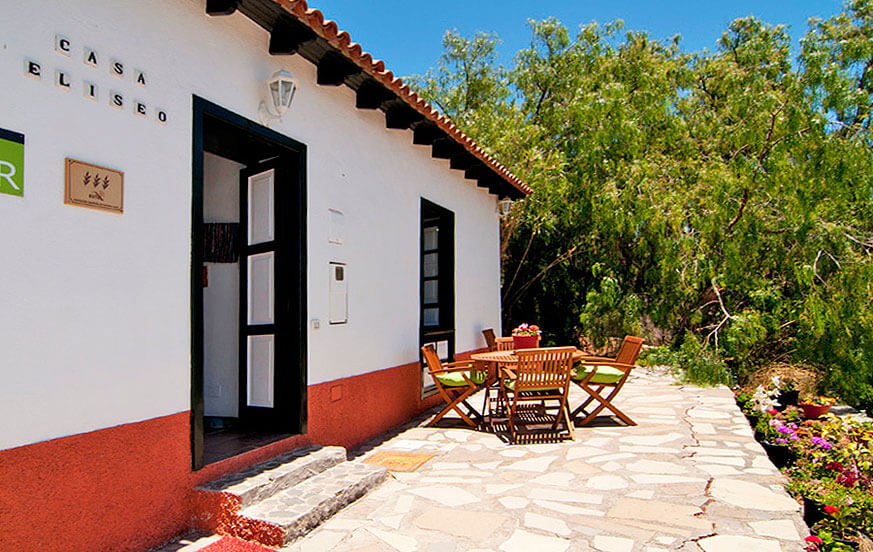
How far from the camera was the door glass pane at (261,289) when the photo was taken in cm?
483

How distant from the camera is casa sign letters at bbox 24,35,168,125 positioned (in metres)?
2.79

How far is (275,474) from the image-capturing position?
382 cm

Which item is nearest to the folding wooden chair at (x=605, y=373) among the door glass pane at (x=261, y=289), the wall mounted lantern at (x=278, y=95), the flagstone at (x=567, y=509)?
the flagstone at (x=567, y=509)

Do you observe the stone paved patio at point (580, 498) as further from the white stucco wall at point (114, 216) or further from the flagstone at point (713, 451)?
the white stucco wall at point (114, 216)

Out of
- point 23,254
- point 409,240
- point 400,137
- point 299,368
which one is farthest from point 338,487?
point 400,137

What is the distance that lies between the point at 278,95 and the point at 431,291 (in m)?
4.51

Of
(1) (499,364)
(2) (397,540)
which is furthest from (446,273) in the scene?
(2) (397,540)

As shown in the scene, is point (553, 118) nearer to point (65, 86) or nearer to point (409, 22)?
point (409, 22)

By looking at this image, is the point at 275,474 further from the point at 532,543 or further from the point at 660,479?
the point at 660,479

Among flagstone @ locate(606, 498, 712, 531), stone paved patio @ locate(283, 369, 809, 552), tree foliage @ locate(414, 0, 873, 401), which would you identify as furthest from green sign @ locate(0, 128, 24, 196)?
tree foliage @ locate(414, 0, 873, 401)

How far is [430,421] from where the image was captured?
21.6 feet

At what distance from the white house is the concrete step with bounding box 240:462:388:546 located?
0.42 m

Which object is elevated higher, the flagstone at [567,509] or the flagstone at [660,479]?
the flagstone at [567,509]

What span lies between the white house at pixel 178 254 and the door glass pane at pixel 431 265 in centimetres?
190
